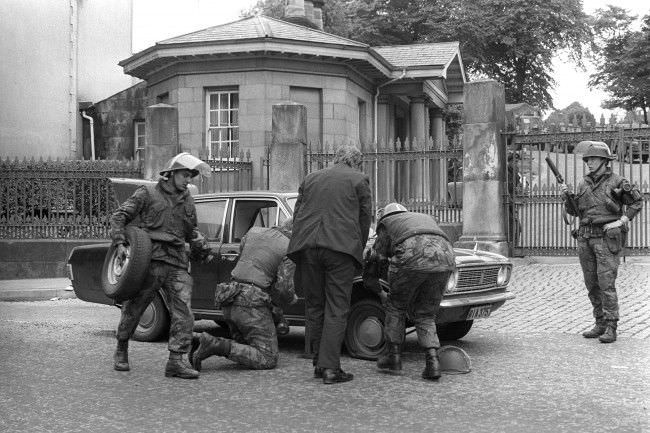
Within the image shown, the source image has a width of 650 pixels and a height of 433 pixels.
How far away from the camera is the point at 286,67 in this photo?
22406mm

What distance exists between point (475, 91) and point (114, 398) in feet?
37.8

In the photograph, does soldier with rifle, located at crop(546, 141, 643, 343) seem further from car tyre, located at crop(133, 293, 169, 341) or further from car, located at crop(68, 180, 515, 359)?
car tyre, located at crop(133, 293, 169, 341)

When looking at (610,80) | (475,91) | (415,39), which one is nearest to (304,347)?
(475,91)

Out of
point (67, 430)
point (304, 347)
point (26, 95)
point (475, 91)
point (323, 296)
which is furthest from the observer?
point (26, 95)

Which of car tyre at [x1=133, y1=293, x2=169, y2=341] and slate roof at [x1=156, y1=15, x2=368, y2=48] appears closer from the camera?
car tyre at [x1=133, y1=293, x2=169, y2=341]

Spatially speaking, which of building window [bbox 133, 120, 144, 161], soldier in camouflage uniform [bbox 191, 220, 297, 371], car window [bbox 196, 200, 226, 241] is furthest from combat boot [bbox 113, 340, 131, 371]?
building window [bbox 133, 120, 144, 161]

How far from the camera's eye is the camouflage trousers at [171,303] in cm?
742

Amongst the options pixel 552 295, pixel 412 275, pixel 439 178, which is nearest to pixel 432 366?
pixel 412 275

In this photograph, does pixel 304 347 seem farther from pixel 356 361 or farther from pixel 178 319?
pixel 178 319

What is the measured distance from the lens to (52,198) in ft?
56.7

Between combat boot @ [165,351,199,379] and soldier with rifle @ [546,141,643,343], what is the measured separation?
164 inches

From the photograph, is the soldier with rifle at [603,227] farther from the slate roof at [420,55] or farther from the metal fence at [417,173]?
the slate roof at [420,55]

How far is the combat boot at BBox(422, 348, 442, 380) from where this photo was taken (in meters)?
7.25

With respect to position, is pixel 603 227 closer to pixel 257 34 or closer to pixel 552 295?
pixel 552 295
